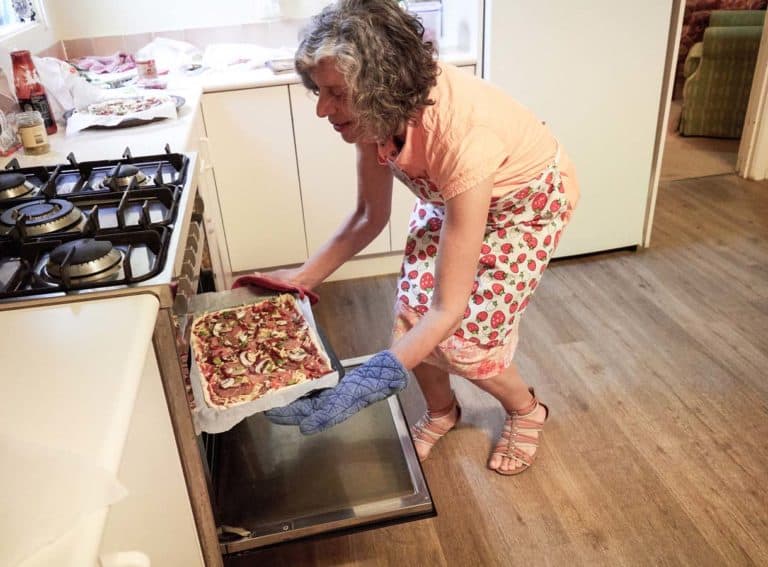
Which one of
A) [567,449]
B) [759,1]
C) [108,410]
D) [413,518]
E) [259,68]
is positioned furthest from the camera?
[759,1]

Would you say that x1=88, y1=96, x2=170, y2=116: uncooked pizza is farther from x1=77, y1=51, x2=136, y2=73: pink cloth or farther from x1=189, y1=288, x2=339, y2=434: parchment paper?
x1=189, y1=288, x2=339, y2=434: parchment paper

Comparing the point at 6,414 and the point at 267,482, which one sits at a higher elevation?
the point at 6,414

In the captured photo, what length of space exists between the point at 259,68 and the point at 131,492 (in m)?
1.92

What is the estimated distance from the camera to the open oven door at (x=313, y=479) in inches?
52.9

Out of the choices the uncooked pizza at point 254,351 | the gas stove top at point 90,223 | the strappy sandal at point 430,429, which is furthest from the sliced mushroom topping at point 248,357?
the strappy sandal at point 430,429

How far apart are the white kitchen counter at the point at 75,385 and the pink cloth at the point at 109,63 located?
6.02 feet

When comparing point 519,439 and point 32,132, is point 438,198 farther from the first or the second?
point 32,132

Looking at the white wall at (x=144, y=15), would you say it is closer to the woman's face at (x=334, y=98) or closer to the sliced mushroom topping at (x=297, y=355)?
the woman's face at (x=334, y=98)

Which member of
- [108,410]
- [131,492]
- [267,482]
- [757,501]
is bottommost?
[757,501]

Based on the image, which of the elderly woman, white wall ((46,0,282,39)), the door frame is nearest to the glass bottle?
the elderly woman

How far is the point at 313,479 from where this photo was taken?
153 centimetres

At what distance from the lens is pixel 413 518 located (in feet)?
4.44

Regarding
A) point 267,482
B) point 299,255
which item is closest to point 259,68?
point 299,255

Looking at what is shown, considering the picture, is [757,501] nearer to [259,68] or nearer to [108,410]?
[108,410]
